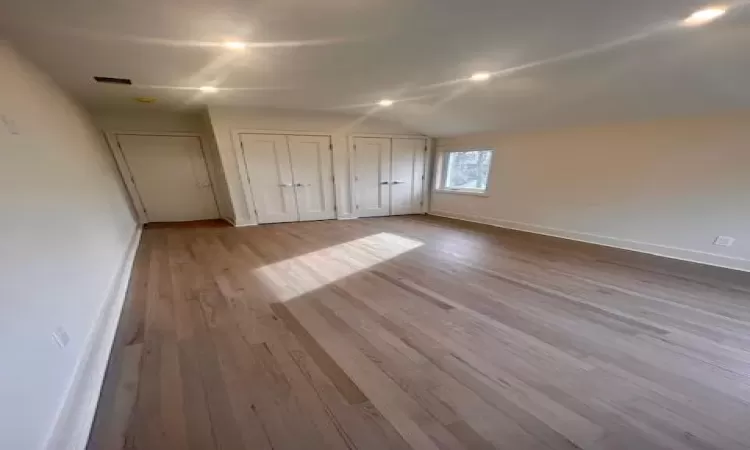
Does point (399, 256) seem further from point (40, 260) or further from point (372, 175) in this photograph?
point (372, 175)

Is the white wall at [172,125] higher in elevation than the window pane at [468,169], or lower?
higher

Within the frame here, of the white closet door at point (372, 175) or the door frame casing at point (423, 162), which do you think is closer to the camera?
the door frame casing at point (423, 162)

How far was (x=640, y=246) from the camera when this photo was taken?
11.8 ft

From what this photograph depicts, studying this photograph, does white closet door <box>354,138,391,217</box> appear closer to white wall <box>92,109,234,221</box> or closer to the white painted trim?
the white painted trim

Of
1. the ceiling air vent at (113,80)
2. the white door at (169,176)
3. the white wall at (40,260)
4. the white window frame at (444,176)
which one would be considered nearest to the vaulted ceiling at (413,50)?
the ceiling air vent at (113,80)

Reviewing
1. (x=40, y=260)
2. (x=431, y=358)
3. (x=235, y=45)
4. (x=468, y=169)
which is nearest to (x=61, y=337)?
(x=40, y=260)

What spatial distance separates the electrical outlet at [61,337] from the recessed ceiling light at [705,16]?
4.08m

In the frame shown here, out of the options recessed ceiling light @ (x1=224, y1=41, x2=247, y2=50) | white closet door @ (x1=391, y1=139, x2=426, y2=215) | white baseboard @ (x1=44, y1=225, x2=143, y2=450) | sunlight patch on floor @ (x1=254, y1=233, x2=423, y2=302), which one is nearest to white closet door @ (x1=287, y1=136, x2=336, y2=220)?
white closet door @ (x1=391, y1=139, x2=426, y2=215)

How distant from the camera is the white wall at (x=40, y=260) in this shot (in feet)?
3.24

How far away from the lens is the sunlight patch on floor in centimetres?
262

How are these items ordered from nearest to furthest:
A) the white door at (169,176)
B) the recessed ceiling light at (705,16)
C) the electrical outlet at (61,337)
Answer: the electrical outlet at (61,337) → the recessed ceiling light at (705,16) → the white door at (169,176)

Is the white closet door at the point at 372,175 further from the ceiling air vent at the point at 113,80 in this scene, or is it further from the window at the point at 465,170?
the ceiling air vent at the point at 113,80

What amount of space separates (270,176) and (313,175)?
85 centimetres

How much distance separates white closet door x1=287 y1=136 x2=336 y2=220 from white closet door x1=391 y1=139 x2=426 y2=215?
4.86 feet
